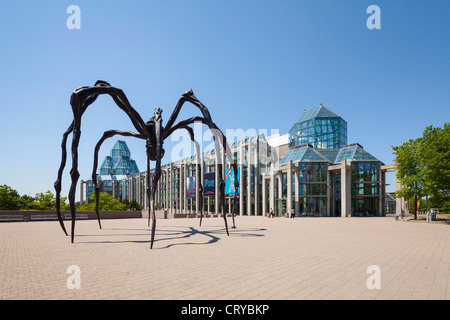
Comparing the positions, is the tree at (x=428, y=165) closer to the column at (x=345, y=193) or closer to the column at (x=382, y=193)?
the column at (x=345, y=193)

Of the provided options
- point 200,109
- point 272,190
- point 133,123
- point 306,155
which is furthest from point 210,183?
point 133,123

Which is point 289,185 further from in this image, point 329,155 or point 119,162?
point 119,162

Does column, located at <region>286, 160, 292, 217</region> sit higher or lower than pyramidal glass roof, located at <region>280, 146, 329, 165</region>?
lower

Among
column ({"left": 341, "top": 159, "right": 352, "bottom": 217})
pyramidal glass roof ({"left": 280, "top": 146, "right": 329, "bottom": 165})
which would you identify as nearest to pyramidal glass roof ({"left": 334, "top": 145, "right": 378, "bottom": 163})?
column ({"left": 341, "top": 159, "right": 352, "bottom": 217})

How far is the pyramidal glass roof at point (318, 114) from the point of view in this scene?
56.4 meters

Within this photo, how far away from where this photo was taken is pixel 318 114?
56531mm

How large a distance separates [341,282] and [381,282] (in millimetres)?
775

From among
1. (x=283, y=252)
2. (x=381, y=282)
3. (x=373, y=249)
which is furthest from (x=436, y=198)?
(x=381, y=282)

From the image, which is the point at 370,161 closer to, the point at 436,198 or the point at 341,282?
the point at 436,198

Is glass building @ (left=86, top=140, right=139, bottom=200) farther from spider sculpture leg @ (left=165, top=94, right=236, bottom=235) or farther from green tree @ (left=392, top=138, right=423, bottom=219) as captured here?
spider sculpture leg @ (left=165, top=94, right=236, bottom=235)

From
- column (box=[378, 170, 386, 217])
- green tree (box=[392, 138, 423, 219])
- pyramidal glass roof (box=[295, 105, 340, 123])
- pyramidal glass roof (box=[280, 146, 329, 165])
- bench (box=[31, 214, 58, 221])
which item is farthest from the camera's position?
pyramidal glass roof (box=[295, 105, 340, 123])

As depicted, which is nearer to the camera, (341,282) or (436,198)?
(341,282)

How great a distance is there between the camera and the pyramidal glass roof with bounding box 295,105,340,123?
56.4 m
